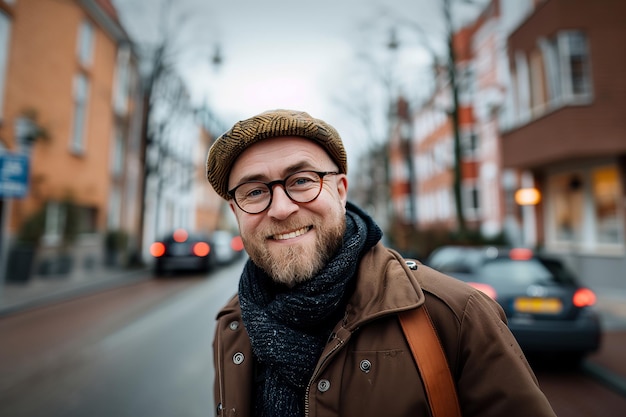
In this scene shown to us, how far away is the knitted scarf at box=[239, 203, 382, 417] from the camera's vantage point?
1308 mm

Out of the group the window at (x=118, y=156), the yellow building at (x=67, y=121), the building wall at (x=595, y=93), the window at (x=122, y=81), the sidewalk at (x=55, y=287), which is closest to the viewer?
the sidewalk at (x=55, y=287)

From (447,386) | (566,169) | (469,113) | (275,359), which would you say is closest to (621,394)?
(447,386)

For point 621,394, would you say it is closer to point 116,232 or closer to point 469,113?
point 116,232

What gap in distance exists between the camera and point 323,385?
1.19 m

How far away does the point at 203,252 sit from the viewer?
14.2 m

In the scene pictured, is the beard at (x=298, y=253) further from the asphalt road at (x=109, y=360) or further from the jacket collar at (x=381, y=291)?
the asphalt road at (x=109, y=360)

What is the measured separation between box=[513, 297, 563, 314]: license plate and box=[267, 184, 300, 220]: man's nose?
428 cm

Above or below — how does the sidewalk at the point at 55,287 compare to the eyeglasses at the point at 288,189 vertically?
below

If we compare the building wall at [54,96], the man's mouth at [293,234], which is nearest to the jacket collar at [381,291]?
the man's mouth at [293,234]

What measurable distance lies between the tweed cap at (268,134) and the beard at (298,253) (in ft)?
0.92

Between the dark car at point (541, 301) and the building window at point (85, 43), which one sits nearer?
the dark car at point (541, 301)

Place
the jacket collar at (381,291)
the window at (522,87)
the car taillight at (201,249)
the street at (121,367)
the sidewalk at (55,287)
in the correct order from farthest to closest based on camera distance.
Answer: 1. the car taillight at (201,249)
2. the window at (522,87)
3. the sidewalk at (55,287)
4. the street at (121,367)
5. the jacket collar at (381,291)

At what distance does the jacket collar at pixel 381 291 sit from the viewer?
3.95 feet

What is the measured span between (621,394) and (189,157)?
23.2m
